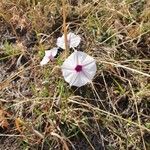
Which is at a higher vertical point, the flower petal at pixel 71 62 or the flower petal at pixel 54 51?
the flower petal at pixel 71 62

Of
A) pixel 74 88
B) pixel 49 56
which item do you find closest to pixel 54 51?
pixel 49 56

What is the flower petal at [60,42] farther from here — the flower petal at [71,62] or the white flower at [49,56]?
the flower petal at [71,62]

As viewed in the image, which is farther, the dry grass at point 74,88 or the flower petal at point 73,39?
the flower petal at point 73,39

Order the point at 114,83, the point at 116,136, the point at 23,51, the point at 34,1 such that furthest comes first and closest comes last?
1. the point at 34,1
2. the point at 23,51
3. the point at 114,83
4. the point at 116,136

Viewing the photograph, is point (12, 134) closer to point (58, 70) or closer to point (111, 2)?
point (58, 70)

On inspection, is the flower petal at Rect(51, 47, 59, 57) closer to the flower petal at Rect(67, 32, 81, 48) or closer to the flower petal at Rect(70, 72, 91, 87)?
the flower petal at Rect(67, 32, 81, 48)

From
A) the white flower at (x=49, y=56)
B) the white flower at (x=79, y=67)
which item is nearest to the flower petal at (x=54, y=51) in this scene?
the white flower at (x=49, y=56)

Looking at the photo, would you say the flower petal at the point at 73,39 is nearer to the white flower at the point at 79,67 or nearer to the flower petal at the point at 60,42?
the flower petal at the point at 60,42

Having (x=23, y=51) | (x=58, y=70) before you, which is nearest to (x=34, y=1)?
(x=23, y=51)
